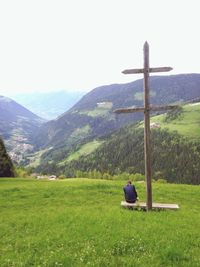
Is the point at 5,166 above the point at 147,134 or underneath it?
underneath

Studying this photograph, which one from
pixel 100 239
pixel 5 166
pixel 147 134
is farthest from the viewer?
pixel 5 166

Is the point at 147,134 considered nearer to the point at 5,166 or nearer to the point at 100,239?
the point at 100,239

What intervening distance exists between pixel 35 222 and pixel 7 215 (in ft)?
17.3

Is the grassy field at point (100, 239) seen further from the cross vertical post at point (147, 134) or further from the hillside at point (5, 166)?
the hillside at point (5, 166)

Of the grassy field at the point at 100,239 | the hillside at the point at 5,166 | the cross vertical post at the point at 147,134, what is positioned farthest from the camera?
A: the hillside at the point at 5,166

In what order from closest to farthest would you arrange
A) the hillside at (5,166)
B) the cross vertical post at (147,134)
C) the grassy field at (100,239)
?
the grassy field at (100,239), the cross vertical post at (147,134), the hillside at (5,166)

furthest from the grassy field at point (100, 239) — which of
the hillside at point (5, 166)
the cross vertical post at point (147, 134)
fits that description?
the hillside at point (5, 166)

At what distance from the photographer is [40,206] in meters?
32.6

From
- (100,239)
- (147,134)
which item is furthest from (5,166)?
(100,239)

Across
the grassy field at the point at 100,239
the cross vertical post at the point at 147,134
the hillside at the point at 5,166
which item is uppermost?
the cross vertical post at the point at 147,134

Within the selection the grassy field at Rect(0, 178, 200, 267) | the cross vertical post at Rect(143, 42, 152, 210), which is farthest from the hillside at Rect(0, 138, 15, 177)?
the cross vertical post at Rect(143, 42, 152, 210)

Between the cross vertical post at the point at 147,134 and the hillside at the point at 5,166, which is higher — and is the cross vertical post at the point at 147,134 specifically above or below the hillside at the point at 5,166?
above

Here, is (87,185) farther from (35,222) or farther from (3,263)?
(3,263)

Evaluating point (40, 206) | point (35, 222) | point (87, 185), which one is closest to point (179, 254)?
point (35, 222)
